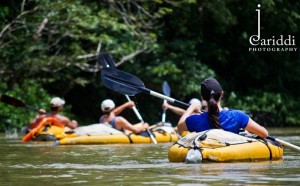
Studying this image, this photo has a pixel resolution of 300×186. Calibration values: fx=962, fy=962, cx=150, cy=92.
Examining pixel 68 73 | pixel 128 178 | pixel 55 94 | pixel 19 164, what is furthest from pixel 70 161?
pixel 55 94

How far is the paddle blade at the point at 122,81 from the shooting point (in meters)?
12.2

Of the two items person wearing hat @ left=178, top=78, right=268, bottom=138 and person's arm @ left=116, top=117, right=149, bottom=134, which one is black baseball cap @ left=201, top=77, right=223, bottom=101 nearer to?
person wearing hat @ left=178, top=78, right=268, bottom=138

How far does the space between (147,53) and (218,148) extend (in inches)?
599

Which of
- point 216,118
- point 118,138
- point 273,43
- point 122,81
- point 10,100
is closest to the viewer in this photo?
point 216,118

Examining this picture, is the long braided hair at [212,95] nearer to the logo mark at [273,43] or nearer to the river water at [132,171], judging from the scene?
the river water at [132,171]

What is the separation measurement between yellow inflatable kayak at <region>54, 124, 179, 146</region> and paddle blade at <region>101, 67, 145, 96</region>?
3.15 meters

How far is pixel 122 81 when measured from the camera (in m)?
12.4

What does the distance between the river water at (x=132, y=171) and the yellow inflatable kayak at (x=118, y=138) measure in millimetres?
3279

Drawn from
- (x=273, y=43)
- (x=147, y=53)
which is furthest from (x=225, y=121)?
(x=273, y=43)

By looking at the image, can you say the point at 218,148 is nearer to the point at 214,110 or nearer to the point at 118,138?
the point at 214,110

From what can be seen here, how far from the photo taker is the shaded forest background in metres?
21.9

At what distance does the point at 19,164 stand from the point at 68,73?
13673 millimetres

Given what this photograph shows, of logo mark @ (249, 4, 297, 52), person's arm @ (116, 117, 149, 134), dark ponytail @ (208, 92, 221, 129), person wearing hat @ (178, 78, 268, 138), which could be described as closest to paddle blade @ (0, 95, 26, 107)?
person's arm @ (116, 117, 149, 134)

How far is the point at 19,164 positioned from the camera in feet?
33.9
